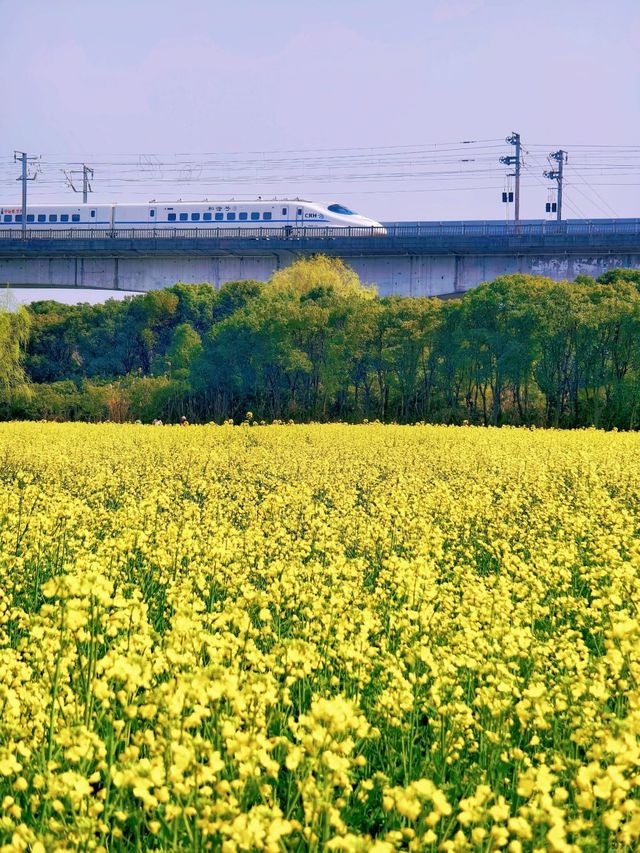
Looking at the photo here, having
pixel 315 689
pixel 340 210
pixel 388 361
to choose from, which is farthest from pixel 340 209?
pixel 315 689

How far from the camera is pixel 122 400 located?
50250 mm

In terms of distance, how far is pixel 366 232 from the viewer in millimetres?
67625

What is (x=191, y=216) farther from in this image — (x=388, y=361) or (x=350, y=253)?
(x=388, y=361)

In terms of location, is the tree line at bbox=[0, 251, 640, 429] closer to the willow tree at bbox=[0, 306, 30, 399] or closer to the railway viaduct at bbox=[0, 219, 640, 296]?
the willow tree at bbox=[0, 306, 30, 399]

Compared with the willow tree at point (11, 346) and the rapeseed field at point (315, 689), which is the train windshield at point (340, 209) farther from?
the rapeseed field at point (315, 689)

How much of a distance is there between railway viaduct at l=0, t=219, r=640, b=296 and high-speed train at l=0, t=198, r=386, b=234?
277 cm

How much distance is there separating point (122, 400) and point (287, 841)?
47.4 meters

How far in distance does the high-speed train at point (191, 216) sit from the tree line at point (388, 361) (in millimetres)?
12800

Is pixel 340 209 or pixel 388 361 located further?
pixel 340 209

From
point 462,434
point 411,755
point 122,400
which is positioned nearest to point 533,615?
point 411,755

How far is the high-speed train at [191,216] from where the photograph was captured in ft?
229

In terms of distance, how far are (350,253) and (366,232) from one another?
514 centimetres

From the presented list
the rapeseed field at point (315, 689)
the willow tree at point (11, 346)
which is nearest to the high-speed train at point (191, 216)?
the willow tree at point (11, 346)

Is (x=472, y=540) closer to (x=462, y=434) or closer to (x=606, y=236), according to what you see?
(x=462, y=434)
